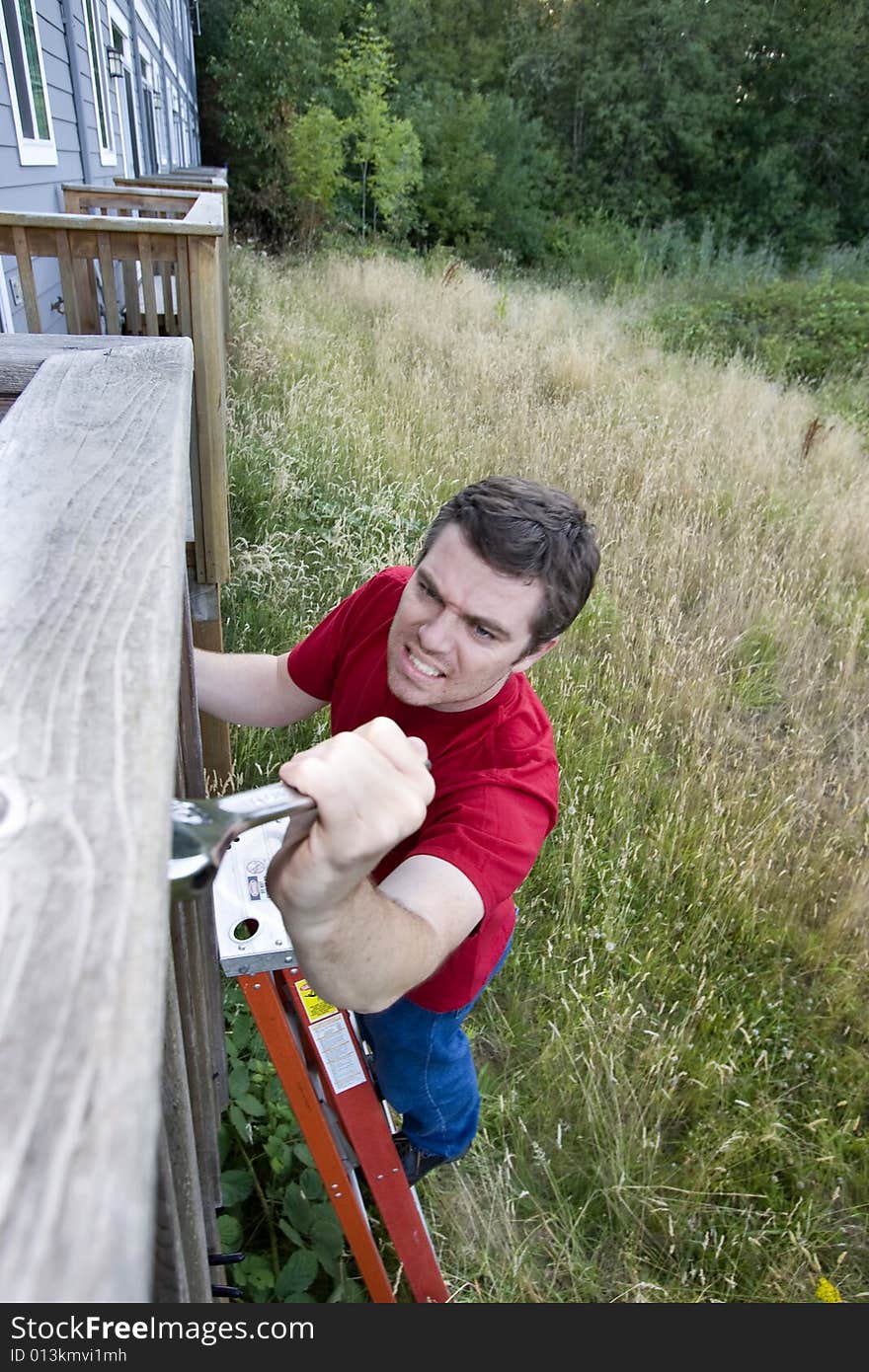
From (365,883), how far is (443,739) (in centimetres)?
57

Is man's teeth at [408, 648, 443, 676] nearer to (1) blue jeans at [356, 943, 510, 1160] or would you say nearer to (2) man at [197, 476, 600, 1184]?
(2) man at [197, 476, 600, 1184]

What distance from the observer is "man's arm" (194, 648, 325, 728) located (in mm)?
1841

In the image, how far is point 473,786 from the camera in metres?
1.41

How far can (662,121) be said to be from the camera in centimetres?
2134

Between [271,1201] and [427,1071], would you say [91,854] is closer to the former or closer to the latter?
[427,1071]

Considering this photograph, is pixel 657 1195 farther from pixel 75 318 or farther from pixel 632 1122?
pixel 75 318

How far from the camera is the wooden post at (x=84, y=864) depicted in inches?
11.4

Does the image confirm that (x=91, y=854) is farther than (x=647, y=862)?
No

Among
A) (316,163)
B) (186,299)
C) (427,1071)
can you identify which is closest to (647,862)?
(427,1071)

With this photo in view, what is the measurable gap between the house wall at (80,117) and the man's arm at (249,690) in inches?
128

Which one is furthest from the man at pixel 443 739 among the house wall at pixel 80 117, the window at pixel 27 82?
the window at pixel 27 82

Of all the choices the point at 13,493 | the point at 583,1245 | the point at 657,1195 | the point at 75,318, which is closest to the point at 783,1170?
the point at 657,1195

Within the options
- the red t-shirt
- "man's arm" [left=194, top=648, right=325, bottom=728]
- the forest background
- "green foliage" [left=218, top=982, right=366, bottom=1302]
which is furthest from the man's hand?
the forest background

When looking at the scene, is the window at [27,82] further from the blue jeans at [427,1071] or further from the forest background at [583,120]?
the forest background at [583,120]
